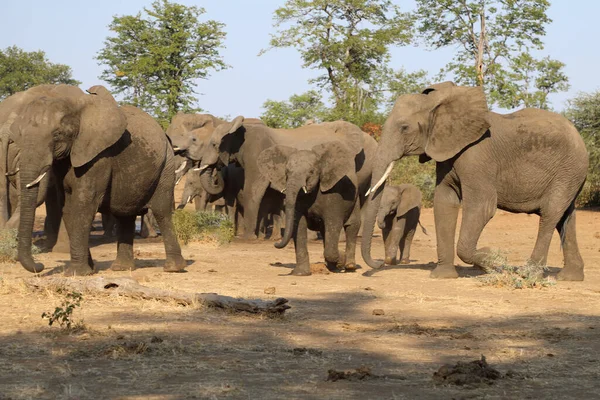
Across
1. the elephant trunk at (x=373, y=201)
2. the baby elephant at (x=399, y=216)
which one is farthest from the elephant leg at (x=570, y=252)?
the baby elephant at (x=399, y=216)

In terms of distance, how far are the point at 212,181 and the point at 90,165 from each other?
30.3 ft

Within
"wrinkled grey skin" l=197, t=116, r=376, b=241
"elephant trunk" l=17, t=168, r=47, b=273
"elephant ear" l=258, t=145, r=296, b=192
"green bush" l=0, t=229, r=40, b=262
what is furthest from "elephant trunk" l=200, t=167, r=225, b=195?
"elephant trunk" l=17, t=168, r=47, b=273

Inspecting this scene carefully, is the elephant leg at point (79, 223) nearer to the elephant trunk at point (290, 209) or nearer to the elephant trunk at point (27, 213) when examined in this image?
the elephant trunk at point (27, 213)

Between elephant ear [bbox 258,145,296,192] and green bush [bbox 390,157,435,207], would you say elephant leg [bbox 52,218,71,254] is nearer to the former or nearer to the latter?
elephant ear [bbox 258,145,296,192]

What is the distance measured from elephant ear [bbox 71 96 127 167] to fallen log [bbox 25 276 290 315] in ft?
6.37

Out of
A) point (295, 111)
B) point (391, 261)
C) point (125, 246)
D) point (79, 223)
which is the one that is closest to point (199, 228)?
point (391, 261)

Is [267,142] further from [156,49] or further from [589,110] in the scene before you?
[156,49]

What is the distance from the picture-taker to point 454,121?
1270cm

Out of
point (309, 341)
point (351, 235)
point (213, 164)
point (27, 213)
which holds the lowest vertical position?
point (309, 341)

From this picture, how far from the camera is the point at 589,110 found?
29875mm

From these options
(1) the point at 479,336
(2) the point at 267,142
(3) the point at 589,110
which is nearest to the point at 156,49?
(3) the point at 589,110

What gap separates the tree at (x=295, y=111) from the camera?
4297 cm

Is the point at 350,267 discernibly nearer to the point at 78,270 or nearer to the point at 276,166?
the point at 276,166

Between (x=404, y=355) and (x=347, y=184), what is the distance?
6052mm
